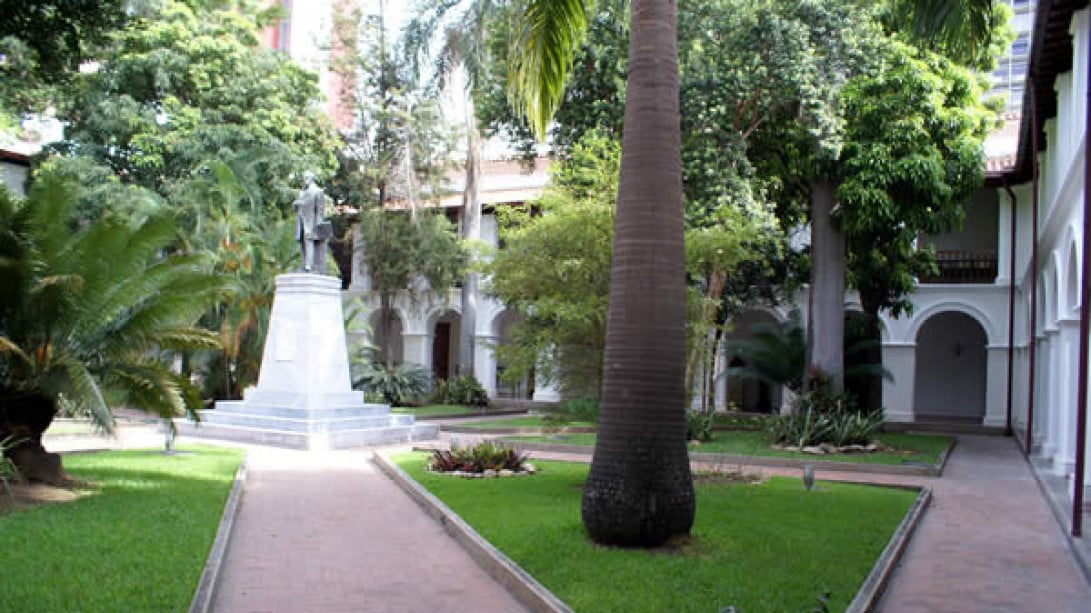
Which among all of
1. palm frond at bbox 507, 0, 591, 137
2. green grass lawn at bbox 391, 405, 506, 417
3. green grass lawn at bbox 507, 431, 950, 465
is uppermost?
palm frond at bbox 507, 0, 591, 137

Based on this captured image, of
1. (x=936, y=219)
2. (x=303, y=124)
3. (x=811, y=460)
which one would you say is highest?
(x=303, y=124)

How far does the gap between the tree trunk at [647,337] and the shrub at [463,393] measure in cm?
2043

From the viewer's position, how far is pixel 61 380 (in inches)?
330

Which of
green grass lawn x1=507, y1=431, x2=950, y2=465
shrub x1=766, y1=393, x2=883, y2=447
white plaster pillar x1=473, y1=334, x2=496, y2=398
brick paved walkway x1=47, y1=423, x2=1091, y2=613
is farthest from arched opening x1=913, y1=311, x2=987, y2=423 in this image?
brick paved walkway x1=47, y1=423, x2=1091, y2=613

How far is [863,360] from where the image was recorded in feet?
73.7

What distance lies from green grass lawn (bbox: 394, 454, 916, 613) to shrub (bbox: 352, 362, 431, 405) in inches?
631

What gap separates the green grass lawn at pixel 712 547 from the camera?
5.48 m

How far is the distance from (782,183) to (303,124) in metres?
14.3

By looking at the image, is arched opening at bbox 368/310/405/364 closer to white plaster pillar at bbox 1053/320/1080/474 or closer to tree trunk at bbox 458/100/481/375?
tree trunk at bbox 458/100/481/375

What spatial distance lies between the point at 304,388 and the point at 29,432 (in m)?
6.94

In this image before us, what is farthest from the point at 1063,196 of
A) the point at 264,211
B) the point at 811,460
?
the point at 264,211

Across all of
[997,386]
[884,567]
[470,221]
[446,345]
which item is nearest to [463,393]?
[470,221]

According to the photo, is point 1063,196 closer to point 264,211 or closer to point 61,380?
point 61,380

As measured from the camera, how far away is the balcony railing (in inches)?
961
